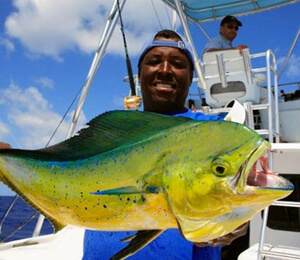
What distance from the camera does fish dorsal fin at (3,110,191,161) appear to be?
1146mm

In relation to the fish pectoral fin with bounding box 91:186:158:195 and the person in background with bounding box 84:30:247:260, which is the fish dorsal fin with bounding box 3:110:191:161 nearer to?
the fish pectoral fin with bounding box 91:186:158:195

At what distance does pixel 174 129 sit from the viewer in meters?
1.12

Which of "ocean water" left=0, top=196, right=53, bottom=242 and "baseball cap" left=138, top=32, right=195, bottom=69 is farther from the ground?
"baseball cap" left=138, top=32, right=195, bottom=69

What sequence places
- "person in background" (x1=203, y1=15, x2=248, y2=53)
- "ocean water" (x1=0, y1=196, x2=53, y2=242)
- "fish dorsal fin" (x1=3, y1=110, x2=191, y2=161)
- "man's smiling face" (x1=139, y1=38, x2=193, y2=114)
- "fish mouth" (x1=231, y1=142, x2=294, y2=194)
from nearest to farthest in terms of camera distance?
"fish mouth" (x1=231, y1=142, x2=294, y2=194), "fish dorsal fin" (x1=3, y1=110, x2=191, y2=161), "man's smiling face" (x1=139, y1=38, x2=193, y2=114), "ocean water" (x1=0, y1=196, x2=53, y2=242), "person in background" (x1=203, y1=15, x2=248, y2=53)

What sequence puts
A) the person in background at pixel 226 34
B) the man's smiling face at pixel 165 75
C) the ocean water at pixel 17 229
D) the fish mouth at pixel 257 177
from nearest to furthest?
the fish mouth at pixel 257 177
the man's smiling face at pixel 165 75
the ocean water at pixel 17 229
the person in background at pixel 226 34

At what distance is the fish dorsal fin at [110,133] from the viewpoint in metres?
1.15

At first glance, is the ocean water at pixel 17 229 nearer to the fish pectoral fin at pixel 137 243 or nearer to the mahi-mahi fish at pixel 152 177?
the mahi-mahi fish at pixel 152 177

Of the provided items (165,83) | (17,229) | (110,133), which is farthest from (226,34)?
(110,133)

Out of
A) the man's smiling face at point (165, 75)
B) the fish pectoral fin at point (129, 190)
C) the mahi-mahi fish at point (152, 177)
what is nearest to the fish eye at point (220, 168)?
the mahi-mahi fish at point (152, 177)

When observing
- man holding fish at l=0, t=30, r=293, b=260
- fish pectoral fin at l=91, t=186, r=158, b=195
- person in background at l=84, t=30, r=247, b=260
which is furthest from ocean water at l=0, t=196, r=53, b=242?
fish pectoral fin at l=91, t=186, r=158, b=195

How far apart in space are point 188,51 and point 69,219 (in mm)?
1001

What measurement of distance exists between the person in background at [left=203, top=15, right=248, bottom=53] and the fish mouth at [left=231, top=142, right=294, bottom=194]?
486cm

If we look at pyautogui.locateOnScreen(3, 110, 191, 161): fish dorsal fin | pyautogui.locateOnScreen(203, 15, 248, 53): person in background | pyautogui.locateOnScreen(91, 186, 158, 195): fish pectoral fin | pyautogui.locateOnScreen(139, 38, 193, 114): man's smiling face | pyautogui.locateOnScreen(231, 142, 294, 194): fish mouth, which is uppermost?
pyautogui.locateOnScreen(203, 15, 248, 53): person in background

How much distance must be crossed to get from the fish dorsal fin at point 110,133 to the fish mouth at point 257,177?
0.79ft
